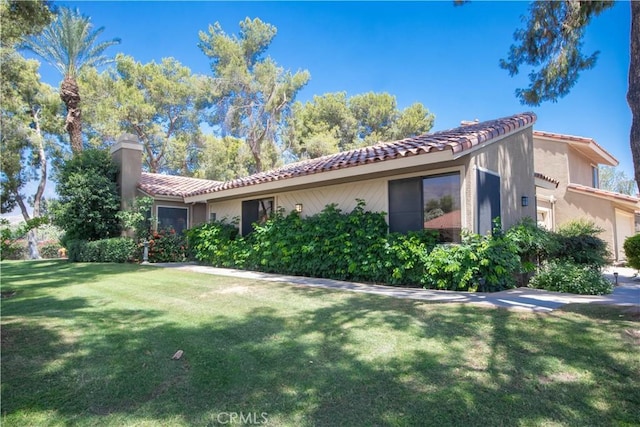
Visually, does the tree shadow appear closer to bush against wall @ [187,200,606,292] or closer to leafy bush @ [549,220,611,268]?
bush against wall @ [187,200,606,292]

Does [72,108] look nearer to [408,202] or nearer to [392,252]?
[408,202]

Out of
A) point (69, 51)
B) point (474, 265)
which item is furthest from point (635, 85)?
point (69, 51)

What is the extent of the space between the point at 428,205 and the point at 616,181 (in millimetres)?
48762

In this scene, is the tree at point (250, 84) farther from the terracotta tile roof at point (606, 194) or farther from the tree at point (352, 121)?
the terracotta tile roof at point (606, 194)

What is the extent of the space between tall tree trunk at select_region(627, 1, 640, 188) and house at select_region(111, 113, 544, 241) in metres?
2.75

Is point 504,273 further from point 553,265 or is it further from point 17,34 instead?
point 17,34

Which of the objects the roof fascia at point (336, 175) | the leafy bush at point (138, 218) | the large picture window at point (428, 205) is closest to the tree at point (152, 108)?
the leafy bush at point (138, 218)

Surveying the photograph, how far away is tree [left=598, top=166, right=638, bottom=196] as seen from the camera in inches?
1682

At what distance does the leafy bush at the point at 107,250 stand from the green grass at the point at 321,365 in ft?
28.2

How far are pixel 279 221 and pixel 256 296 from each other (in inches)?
173

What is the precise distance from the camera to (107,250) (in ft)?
44.7

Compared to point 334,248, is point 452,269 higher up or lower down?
lower down

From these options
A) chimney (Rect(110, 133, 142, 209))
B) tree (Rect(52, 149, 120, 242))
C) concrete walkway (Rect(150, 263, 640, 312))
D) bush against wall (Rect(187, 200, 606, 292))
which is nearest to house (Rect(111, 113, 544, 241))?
bush against wall (Rect(187, 200, 606, 292))

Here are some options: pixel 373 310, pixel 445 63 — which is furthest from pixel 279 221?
pixel 445 63
